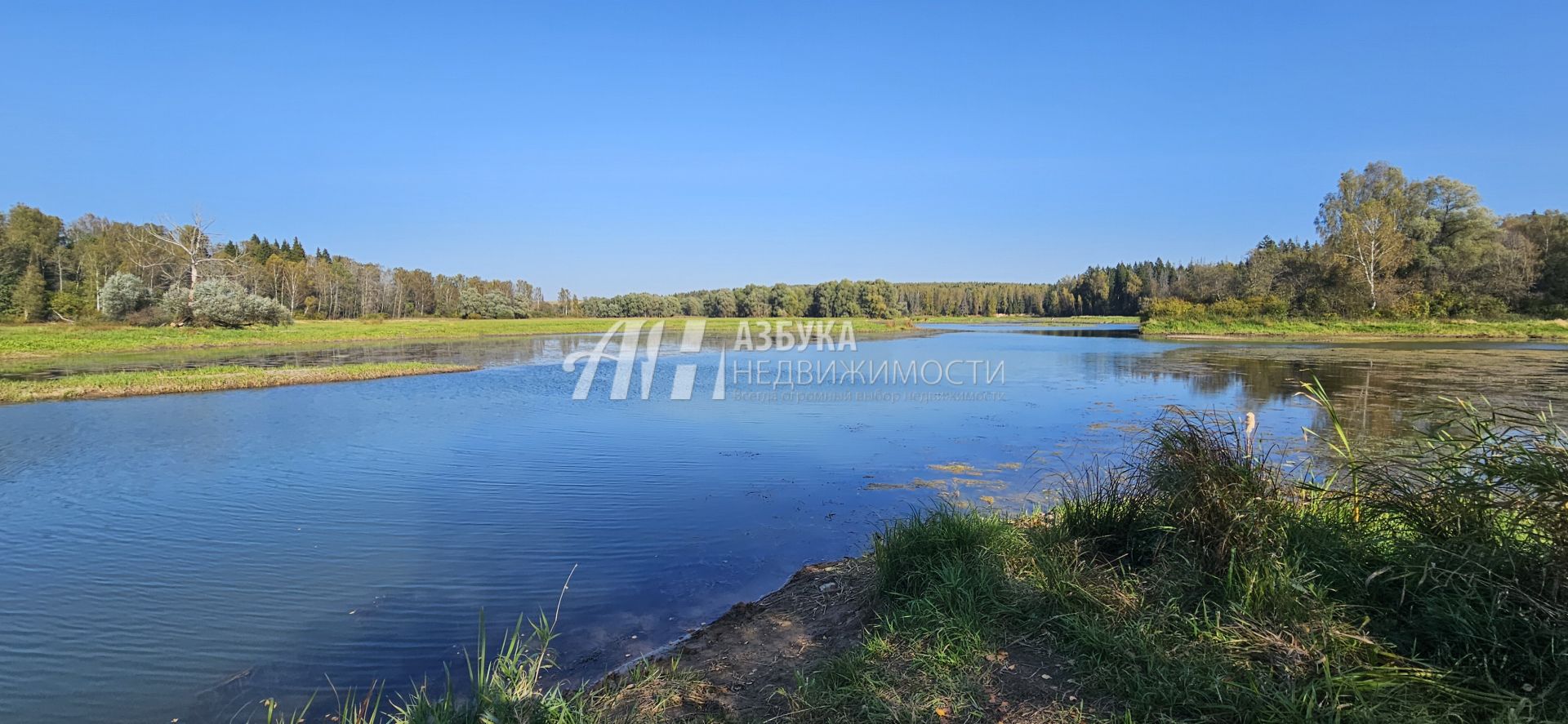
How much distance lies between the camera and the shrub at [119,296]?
132ft

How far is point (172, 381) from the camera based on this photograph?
1916 cm

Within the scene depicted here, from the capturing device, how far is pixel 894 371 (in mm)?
26688

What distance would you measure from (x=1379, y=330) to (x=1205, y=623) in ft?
173

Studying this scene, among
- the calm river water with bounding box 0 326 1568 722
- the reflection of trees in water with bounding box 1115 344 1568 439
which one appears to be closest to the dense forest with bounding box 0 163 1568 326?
the reflection of trees in water with bounding box 1115 344 1568 439

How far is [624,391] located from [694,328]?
47933 mm

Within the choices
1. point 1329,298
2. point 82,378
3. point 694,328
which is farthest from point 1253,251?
point 82,378

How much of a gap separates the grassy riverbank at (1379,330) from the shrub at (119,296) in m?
67.2

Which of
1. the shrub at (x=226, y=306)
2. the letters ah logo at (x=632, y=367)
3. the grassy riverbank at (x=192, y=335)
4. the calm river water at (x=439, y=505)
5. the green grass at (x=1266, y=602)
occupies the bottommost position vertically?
the calm river water at (x=439, y=505)

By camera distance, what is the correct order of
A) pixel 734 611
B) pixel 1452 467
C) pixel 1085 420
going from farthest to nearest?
pixel 1085 420
pixel 734 611
pixel 1452 467

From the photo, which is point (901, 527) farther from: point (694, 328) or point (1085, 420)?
point (694, 328)

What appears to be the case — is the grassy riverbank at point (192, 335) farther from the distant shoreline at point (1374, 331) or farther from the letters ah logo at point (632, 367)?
the distant shoreline at point (1374, 331)

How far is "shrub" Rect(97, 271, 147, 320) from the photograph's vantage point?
40125mm

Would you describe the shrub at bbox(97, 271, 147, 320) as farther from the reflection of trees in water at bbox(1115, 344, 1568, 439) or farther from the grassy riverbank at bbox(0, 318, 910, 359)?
the reflection of trees in water at bbox(1115, 344, 1568, 439)

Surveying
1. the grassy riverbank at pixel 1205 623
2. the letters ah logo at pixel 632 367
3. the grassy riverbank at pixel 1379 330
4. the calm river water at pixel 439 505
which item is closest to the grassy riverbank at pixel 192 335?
the letters ah logo at pixel 632 367
